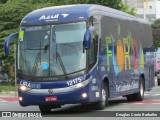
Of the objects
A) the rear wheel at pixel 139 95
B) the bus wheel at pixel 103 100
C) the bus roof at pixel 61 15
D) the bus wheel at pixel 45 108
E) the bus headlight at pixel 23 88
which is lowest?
the rear wheel at pixel 139 95

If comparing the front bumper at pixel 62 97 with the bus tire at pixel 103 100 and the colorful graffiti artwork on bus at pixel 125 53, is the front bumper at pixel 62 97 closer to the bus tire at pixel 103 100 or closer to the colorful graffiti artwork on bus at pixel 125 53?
the bus tire at pixel 103 100

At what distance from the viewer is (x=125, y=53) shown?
21.1 meters

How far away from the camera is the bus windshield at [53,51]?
16203 millimetres

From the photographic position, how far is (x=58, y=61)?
53.3 ft

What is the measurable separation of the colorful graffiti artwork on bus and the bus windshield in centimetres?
242

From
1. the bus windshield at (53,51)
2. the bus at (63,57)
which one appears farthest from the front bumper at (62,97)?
the bus windshield at (53,51)

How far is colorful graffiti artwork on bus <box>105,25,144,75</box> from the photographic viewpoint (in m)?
19.0

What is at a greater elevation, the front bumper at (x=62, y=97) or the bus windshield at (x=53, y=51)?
the bus windshield at (x=53, y=51)

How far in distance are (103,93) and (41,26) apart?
10.9 ft

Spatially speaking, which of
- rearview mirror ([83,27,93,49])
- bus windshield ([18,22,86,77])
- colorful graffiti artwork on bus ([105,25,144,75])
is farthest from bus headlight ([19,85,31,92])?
colorful graffiti artwork on bus ([105,25,144,75])

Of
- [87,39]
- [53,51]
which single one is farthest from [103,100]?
[87,39]

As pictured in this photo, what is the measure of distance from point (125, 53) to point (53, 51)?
5465 mm

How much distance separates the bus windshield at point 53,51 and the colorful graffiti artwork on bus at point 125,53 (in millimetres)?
2420

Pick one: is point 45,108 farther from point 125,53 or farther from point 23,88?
point 125,53
